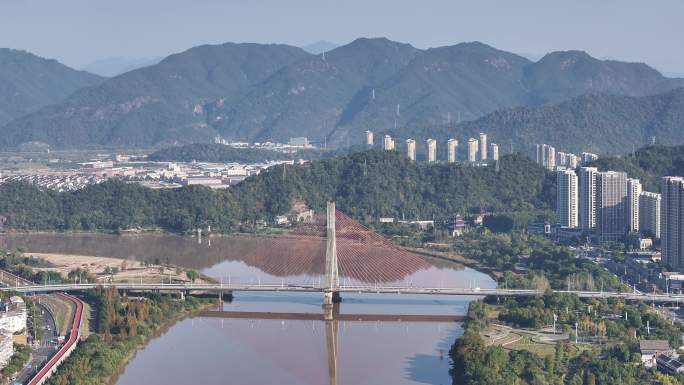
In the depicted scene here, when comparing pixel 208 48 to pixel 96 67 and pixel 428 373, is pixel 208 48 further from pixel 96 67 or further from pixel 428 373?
pixel 428 373

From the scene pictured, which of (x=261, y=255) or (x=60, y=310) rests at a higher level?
(x=261, y=255)

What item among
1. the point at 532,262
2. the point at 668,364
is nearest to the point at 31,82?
the point at 532,262

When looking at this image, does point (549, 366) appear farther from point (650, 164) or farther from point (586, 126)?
point (586, 126)

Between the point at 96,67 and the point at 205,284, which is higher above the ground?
the point at 96,67

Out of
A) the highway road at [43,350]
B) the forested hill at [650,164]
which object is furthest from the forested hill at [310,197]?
the highway road at [43,350]

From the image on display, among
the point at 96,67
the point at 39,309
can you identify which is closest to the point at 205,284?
the point at 39,309

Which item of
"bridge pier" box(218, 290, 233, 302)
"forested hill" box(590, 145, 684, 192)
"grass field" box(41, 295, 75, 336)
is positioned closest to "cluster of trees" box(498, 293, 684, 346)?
"bridge pier" box(218, 290, 233, 302)

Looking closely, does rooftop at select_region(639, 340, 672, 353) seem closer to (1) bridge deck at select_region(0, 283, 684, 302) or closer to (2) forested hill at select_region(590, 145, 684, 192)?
(1) bridge deck at select_region(0, 283, 684, 302)
